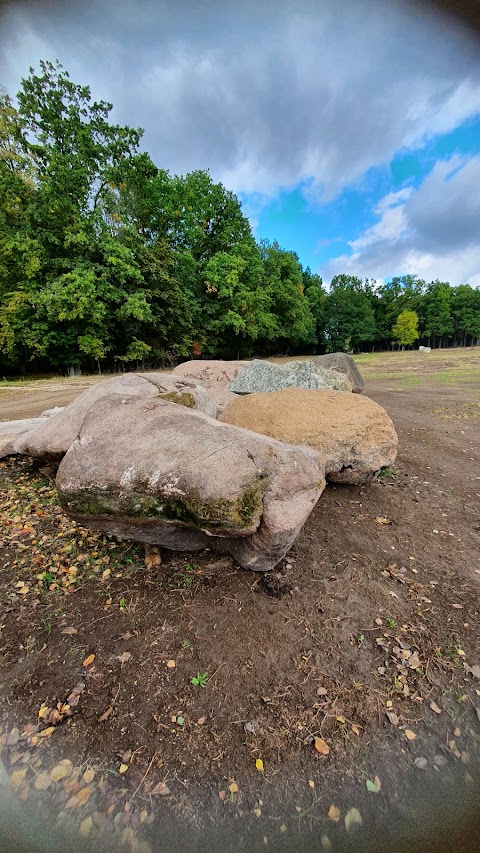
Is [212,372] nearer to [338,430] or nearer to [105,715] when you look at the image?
[338,430]

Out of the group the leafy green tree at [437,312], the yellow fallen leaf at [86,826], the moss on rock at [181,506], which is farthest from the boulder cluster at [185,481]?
the leafy green tree at [437,312]

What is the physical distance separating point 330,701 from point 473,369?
19866 millimetres

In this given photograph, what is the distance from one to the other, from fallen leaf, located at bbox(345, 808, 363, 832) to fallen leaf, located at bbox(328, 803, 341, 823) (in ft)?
0.12

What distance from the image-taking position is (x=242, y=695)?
1876 mm

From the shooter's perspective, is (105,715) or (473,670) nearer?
(105,715)

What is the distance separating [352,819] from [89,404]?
377 centimetres

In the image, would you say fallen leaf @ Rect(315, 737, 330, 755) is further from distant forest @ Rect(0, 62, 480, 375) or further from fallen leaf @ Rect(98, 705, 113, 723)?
distant forest @ Rect(0, 62, 480, 375)

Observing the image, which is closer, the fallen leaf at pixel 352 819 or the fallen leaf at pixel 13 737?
the fallen leaf at pixel 352 819

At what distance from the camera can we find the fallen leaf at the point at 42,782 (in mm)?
1556

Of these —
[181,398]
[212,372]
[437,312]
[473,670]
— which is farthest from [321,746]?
[437,312]

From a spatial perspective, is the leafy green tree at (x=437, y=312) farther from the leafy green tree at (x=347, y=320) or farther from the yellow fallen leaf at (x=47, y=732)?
the yellow fallen leaf at (x=47, y=732)

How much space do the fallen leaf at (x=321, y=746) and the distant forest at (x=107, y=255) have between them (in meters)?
18.0

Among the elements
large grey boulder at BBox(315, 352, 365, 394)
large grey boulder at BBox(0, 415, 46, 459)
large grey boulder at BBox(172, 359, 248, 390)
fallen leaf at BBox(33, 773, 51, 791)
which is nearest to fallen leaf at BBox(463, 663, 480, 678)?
fallen leaf at BBox(33, 773, 51, 791)

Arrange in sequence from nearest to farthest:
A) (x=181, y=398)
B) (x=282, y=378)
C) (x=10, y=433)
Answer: (x=181, y=398)
(x=10, y=433)
(x=282, y=378)
